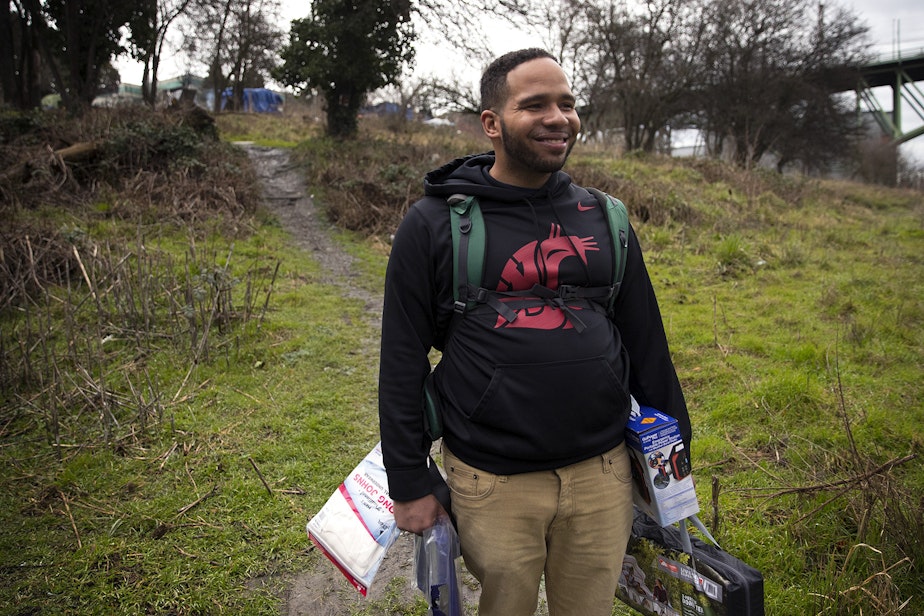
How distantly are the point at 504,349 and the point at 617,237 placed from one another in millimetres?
538

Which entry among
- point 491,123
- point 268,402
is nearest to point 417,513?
point 491,123

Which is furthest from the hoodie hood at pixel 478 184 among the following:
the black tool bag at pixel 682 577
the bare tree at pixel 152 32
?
the bare tree at pixel 152 32

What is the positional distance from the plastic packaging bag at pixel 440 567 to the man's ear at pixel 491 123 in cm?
119

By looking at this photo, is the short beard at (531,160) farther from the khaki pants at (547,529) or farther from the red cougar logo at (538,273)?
the khaki pants at (547,529)

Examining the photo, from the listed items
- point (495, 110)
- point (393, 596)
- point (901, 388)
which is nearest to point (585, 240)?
point (495, 110)

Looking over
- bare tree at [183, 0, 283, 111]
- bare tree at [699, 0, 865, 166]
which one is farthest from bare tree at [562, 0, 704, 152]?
bare tree at [183, 0, 283, 111]

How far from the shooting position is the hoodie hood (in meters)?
1.79

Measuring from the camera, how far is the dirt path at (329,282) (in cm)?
291

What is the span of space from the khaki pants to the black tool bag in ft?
0.44

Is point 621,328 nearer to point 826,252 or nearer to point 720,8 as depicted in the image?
point 826,252

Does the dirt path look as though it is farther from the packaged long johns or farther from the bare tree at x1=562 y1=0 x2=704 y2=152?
the bare tree at x1=562 y1=0 x2=704 y2=152

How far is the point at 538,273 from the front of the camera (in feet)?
5.81

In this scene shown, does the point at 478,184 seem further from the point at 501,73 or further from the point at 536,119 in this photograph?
the point at 501,73

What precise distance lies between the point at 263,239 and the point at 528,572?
8.78 meters
